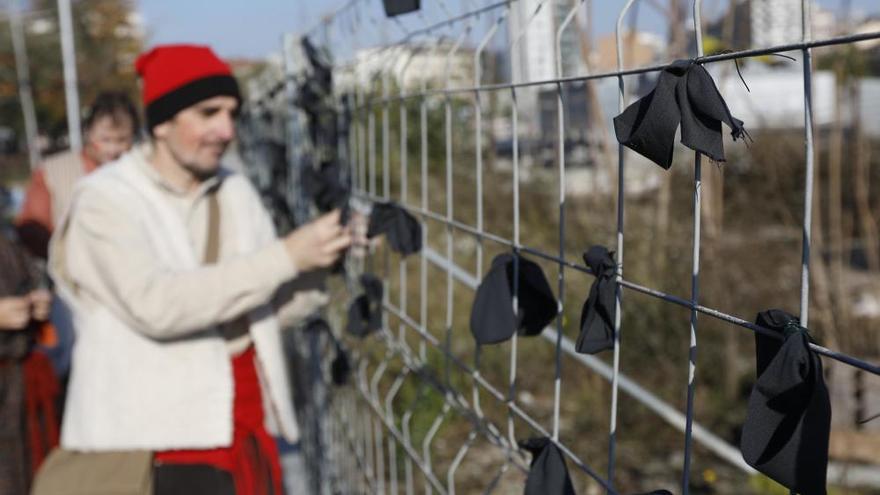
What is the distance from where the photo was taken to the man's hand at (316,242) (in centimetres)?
206

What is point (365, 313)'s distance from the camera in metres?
2.18

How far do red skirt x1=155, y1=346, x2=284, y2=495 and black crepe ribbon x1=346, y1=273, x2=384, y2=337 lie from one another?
1.21 ft

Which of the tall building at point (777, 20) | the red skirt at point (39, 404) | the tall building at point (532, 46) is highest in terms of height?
the tall building at point (777, 20)

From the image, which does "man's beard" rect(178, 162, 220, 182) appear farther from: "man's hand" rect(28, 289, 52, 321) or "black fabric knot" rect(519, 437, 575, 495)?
"black fabric knot" rect(519, 437, 575, 495)

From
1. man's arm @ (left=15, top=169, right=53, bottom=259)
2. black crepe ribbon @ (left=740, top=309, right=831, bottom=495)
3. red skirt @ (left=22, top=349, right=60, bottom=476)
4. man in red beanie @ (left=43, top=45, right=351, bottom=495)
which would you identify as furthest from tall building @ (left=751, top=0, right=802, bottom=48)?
man's arm @ (left=15, top=169, right=53, bottom=259)

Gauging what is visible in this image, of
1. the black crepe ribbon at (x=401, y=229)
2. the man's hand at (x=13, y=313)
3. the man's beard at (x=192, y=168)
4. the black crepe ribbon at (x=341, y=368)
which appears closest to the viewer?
the black crepe ribbon at (x=401, y=229)

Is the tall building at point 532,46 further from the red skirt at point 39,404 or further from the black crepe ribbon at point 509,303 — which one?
the red skirt at point 39,404

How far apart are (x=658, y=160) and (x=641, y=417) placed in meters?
3.66

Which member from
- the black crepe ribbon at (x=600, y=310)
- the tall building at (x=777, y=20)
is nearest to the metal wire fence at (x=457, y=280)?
the black crepe ribbon at (x=600, y=310)

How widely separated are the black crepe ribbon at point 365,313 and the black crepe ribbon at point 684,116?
130 cm

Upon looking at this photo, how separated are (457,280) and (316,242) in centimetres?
123

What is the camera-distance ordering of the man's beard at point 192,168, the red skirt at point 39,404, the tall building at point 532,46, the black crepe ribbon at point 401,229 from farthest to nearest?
the red skirt at point 39,404 < the man's beard at point 192,168 < the black crepe ribbon at point 401,229 < the tall building at point 532,46

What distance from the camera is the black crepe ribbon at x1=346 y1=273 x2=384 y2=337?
2.11 meters

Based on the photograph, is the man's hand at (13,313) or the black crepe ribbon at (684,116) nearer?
the black crepe ribbon at (684,116)
